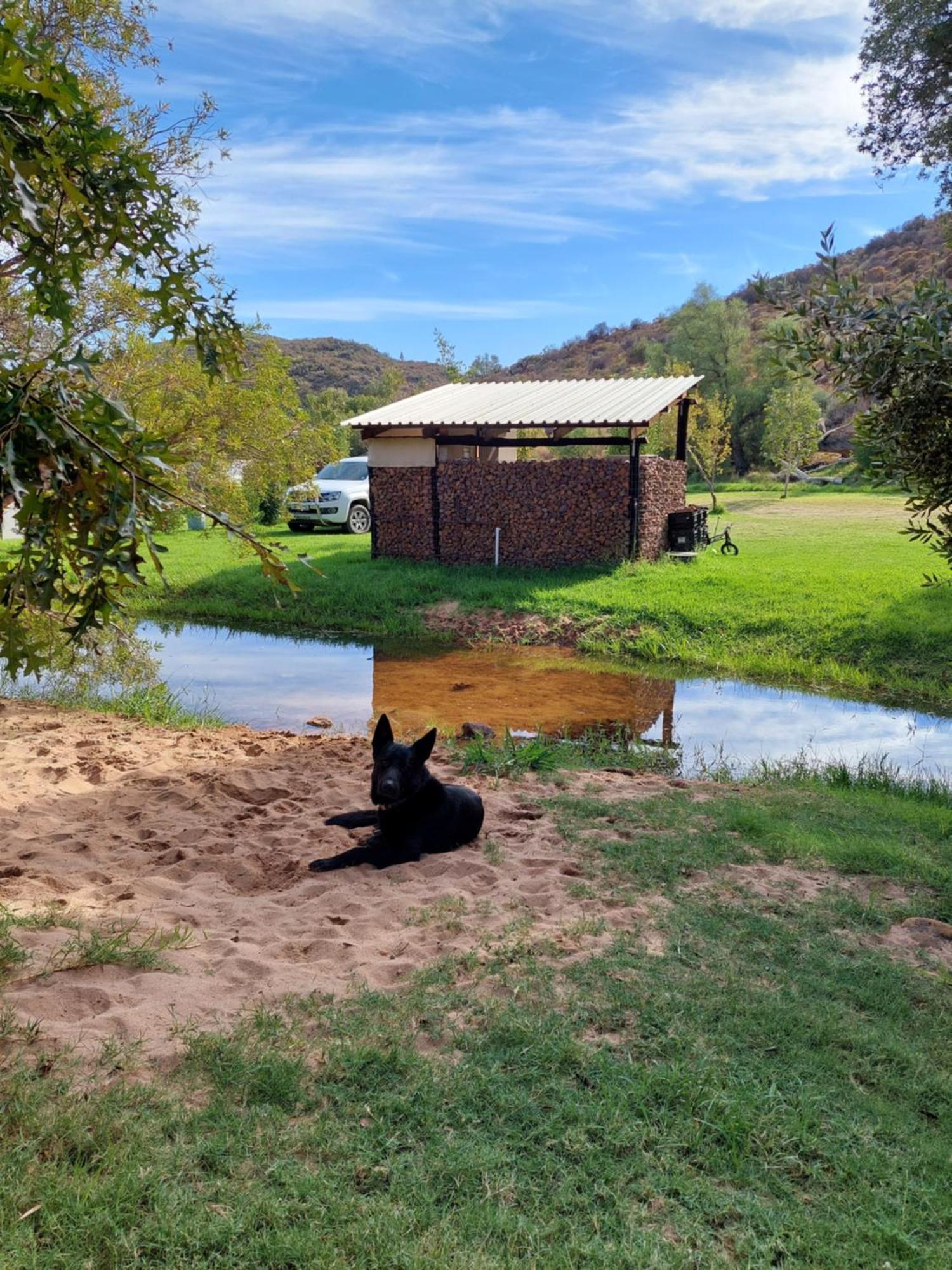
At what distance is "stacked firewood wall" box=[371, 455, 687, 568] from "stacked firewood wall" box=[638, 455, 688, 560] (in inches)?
1.2

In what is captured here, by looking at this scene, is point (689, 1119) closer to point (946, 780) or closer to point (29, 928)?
point (29, 928)

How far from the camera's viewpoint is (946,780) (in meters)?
8.67

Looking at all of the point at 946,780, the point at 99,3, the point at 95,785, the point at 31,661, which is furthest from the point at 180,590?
the point at 31,661

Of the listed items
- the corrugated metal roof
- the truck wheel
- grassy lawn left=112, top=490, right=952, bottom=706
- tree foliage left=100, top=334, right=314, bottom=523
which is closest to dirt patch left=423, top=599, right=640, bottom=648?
grassy lawn left=112, top=490, right=952, bottom=706

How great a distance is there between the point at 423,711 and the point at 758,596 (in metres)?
7.96

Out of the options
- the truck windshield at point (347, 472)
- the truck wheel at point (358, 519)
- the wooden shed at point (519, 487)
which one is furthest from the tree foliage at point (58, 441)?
the truck windshield at point (347, 472)

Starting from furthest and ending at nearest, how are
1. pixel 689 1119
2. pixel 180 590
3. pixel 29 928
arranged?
1. pixel 180 590
2. pixel 29 928
3. pixel 689 1119

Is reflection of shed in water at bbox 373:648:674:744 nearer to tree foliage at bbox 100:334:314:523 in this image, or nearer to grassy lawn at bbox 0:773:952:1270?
tree foliage at bbox 100:334:314:523

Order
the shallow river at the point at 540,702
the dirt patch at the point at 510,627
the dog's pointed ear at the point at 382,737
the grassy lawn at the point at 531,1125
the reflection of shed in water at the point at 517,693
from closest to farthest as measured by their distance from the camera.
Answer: the grassy lawn at the point at 531,1125
the dog's pointed ear at the point at 382,737
the shallow river at the point at 540,702
the reflection of shed in water at the point at 517,693
the dirt patch at the point at 510,627

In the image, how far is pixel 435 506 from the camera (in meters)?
21.5

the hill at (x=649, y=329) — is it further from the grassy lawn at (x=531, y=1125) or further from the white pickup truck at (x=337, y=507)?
the grassy lawn at (x=531, y=1125)

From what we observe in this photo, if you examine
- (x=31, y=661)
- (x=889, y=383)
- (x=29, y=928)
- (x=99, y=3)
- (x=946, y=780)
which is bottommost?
(x=946, y=780)

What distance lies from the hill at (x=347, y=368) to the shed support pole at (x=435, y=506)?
43818 millimetres

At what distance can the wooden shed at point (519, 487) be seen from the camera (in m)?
20.2
